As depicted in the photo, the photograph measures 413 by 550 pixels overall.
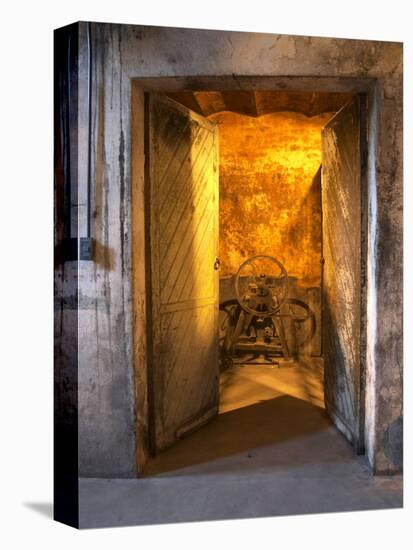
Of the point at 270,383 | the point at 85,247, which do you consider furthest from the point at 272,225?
the point at 85,247

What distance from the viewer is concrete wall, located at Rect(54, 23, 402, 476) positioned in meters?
3.29

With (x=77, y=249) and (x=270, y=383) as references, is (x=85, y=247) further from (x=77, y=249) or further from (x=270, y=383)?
(x=270, y=383)

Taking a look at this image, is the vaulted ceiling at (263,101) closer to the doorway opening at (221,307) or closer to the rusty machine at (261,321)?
the doorway opening at (221,307)

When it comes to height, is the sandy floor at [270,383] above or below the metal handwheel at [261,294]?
below

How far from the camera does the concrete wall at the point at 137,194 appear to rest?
3.29 m

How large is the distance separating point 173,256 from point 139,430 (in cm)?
136

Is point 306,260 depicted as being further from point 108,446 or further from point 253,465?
point 108,446

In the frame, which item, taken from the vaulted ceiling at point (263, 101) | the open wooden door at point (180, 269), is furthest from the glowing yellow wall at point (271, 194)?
the open wooden door at point (180, 269)

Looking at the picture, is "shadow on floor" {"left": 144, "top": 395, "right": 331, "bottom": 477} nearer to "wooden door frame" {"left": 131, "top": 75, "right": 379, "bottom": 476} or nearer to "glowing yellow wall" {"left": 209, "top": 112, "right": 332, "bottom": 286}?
"wooden door frame" {"left": 131, "top": 75, "right": 379, "bottom": 476}

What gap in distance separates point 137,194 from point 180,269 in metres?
0.86

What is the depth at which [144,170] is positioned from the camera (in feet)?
11.7

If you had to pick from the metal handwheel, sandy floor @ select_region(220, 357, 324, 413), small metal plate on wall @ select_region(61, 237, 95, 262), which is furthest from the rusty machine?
small metal plate on wall @ select_region(61, 237, 95, 262)

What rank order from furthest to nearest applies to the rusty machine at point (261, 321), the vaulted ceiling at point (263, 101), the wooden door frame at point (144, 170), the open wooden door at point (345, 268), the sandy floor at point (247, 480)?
the rusty machine at point (261, 321) → the vaulted ceiling at point (263, 101) → the open wooden door at point (345, 268) → the wooden door frame at point (144, 170) → the sandy floor at point (247, 480)

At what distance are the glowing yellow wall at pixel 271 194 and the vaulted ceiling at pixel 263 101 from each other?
867 mm
